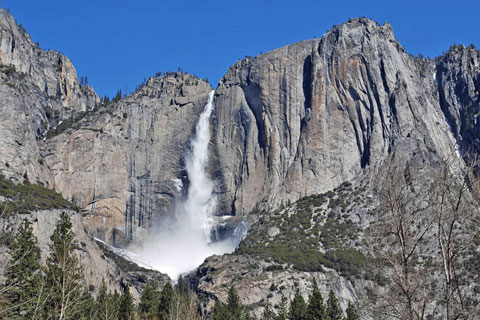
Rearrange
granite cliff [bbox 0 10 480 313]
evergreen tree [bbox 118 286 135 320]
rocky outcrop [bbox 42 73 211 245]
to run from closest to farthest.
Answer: evergreen tree [bbox 118 286 135 320] → granite cliff [bbox 0 10 480 313] → rocky outcrop [bbox 42 73 211 245]

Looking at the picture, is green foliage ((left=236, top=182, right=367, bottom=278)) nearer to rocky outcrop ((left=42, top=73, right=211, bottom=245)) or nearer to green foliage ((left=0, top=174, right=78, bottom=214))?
rocky outcrop ((left=42, top=73, right=211, bottom=245))

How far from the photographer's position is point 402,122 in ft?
461

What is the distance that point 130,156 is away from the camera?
152 m

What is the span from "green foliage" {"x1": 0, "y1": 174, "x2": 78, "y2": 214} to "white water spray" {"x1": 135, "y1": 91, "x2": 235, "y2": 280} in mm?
32151

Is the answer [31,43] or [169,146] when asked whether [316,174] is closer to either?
[169,146]

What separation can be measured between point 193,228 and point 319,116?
3778cm

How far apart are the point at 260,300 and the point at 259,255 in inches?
563

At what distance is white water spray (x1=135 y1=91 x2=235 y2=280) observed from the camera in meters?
145

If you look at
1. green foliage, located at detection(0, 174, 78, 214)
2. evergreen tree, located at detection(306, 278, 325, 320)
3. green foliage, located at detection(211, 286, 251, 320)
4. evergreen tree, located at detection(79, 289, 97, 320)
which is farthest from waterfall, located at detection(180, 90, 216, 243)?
evergreen tree, located at detection(79, 289, 97, 320)

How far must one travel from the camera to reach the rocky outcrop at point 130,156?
467 ft

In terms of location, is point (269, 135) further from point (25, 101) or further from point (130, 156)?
point (25, 101)

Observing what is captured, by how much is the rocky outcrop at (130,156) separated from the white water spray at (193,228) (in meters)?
2.56

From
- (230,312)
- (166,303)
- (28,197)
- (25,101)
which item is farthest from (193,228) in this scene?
(166,303)

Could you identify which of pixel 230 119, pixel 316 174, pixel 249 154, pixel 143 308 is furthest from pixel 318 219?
pixel 143 308
